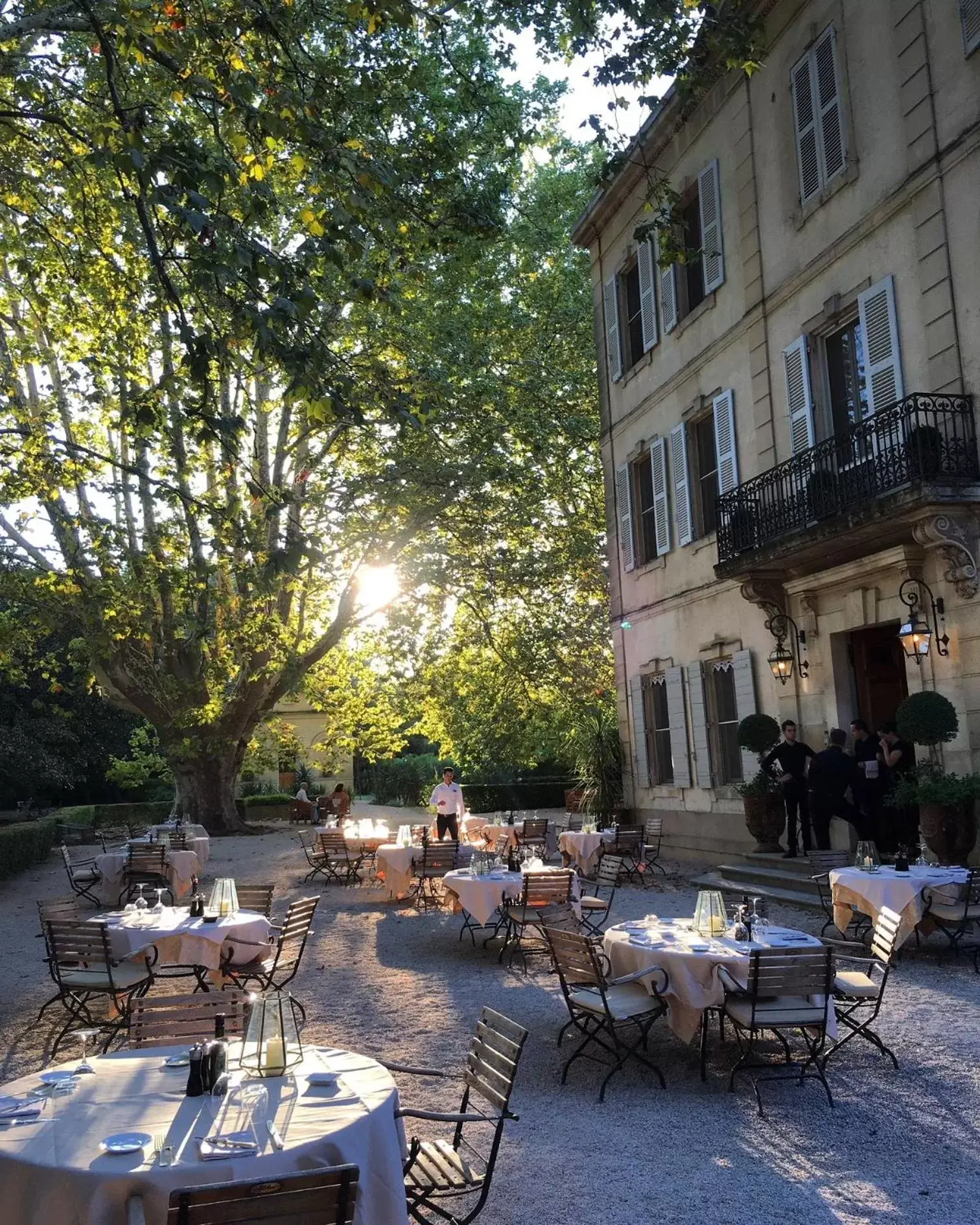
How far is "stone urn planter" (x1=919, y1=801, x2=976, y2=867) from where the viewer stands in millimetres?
10336

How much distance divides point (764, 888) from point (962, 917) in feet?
13.3

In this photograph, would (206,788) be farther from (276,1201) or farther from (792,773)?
(276,1201)

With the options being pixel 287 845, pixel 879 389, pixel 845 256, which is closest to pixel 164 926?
pixel 879 389

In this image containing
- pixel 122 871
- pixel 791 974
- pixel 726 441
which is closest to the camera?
pixel 791 974

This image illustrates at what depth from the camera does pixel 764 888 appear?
12.6 m

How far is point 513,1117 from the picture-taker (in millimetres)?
4281

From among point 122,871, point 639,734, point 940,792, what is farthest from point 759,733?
point 122,871

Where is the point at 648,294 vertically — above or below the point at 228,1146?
above

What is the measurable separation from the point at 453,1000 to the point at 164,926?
2351mm

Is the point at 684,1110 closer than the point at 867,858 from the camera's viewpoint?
Yes

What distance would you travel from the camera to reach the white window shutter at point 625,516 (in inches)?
745

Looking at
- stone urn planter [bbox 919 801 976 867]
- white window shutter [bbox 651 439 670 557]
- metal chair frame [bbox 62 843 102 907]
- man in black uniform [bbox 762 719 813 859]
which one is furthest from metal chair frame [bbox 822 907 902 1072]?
metal chair frame [bbox 62 843 102 907]

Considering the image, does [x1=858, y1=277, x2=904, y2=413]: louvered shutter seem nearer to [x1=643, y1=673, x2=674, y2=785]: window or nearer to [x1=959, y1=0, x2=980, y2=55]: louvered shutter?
[x1=959, y1=0, x2=980, y2=55]: louvered shutter

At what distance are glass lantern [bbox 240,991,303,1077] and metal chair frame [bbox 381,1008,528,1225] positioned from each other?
52 centimetres
